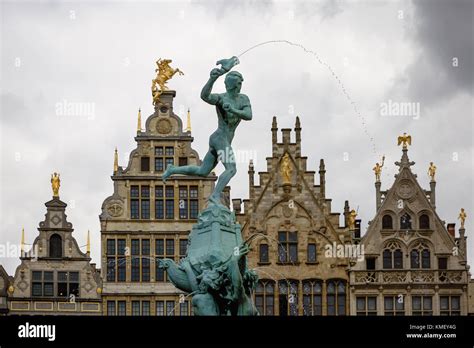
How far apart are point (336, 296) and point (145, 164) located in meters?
10.1

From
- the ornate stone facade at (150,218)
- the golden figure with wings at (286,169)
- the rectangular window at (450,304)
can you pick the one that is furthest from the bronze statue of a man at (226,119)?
the rectangular window at (450,304)

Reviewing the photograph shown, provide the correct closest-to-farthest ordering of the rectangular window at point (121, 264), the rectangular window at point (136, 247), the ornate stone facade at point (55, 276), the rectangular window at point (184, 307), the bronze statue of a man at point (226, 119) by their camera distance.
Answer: the bronze statue of a man at point (226, 119), the ornate stone facade at point (55, 276), the rectangular window at point (184, 307), the rectangular window at point (121, 264), the rectangular window at point (136, 247)

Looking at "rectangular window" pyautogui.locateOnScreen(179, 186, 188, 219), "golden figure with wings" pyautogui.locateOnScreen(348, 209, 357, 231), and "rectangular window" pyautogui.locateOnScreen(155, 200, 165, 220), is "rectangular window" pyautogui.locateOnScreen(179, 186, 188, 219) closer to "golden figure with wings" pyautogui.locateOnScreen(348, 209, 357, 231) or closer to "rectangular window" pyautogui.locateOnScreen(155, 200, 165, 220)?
"rectangular window" pyautogui.locateOnScreen(155, 200, 165, 220)

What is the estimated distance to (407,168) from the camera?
213 ft

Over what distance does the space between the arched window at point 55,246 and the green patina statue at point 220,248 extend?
26082 millimetres

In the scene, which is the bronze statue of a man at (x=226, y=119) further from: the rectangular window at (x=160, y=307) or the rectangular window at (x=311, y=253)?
the rectangular window at (x=311, y=253)

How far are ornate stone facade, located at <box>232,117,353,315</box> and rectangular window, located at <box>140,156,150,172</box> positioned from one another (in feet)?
13.2

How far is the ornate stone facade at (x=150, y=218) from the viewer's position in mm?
63500

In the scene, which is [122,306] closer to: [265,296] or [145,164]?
[265,296]
